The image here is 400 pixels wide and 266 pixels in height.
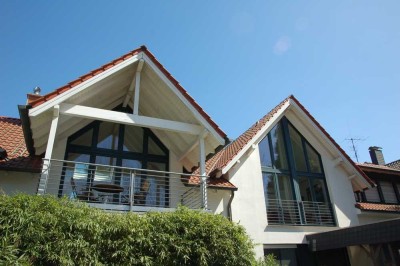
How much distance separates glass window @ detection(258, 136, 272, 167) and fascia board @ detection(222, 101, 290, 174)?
392 mm

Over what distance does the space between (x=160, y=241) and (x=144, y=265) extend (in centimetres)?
64

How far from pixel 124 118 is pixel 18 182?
375cm

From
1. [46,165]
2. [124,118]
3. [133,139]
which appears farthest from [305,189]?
[46,165]

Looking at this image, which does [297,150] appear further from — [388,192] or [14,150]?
[14,150]

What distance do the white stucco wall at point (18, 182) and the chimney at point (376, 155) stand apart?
2098 centimetres

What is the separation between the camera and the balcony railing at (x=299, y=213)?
13.3 meters

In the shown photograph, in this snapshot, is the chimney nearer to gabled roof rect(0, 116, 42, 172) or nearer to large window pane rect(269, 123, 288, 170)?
large window pane rect(269, 123, 288, 170)

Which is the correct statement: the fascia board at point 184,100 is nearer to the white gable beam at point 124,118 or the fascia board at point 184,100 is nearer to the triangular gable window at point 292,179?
the white gable beam at point 124,118

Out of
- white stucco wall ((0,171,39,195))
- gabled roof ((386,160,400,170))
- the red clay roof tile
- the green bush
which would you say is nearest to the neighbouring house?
white stucco wall ((0,171,39,195))

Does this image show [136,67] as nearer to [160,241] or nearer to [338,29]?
[160,241]

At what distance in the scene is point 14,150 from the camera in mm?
10594

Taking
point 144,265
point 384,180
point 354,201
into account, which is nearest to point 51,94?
point 144,265

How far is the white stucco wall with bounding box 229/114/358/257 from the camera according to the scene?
12.4 metres

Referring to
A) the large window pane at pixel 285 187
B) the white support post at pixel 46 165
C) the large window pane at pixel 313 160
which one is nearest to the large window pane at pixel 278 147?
the large window pane at pixel 285 187
